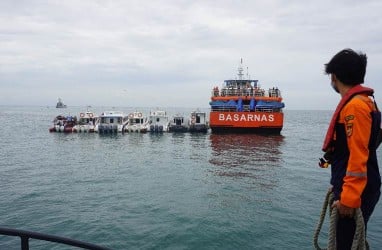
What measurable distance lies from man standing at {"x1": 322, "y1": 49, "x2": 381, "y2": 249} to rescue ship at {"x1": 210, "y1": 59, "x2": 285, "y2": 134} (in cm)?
3691

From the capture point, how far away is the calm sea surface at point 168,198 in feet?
34.6

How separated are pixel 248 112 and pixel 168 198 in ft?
86.4

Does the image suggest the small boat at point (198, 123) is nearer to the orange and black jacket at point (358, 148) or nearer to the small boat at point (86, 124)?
the small boat at point (86, 124)

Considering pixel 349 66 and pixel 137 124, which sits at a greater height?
pixel 349 66

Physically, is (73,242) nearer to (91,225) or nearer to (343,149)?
(343,149)

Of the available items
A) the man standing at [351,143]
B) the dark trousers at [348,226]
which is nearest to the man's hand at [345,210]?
the man standing at [351,143]

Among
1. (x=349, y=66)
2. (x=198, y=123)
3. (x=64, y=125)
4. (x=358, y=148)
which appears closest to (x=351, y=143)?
(x=358, y=148)

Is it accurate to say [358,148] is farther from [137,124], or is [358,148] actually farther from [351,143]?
[137,124]

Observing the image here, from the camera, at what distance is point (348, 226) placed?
2688 mm

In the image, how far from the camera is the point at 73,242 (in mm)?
2166

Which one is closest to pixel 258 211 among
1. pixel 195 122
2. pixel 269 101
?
pixel 269 101

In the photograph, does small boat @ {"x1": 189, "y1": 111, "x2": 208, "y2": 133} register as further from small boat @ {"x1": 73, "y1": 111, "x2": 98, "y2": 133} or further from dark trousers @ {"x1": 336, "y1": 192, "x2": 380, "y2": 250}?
dark trousers @ {"x1": 336, "y1": 192, "x2": 380, "y2": 250}

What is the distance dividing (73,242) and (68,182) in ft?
56.4

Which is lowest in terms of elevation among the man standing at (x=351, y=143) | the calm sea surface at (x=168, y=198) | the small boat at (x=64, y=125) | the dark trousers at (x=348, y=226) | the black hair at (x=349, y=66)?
the calm sea surface at (x=168, y=198)
